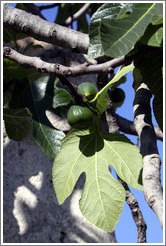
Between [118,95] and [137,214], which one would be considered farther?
[118,95]

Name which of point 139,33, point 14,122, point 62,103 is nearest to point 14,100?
point 14,122

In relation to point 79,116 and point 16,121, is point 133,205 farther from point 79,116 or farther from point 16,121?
point 16,121

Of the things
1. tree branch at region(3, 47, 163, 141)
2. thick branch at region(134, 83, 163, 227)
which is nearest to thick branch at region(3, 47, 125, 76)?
tree branch at region(3, 47, 163, 141)

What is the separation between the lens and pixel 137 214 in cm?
75

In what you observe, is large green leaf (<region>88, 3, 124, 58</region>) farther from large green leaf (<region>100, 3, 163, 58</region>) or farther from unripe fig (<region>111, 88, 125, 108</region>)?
unripe fig (<region>111, 88, 125, 108</region>)

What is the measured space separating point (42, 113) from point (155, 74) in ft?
1.99

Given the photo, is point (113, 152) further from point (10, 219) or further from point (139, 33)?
point (10, 219)

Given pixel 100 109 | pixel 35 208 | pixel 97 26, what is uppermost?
pixel 97 26

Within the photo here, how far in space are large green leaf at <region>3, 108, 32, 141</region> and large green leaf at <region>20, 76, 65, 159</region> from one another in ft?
0.14

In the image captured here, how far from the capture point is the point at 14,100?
1.22 m

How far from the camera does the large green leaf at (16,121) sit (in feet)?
3.77

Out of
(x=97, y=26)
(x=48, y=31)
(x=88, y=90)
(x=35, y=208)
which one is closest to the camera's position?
(x=97, y=26)

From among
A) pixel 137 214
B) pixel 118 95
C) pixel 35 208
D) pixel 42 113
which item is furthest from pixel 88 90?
pixel 35 208

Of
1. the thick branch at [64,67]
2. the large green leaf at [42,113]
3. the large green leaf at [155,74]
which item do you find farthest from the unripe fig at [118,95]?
the large green leaf at [155,74]
